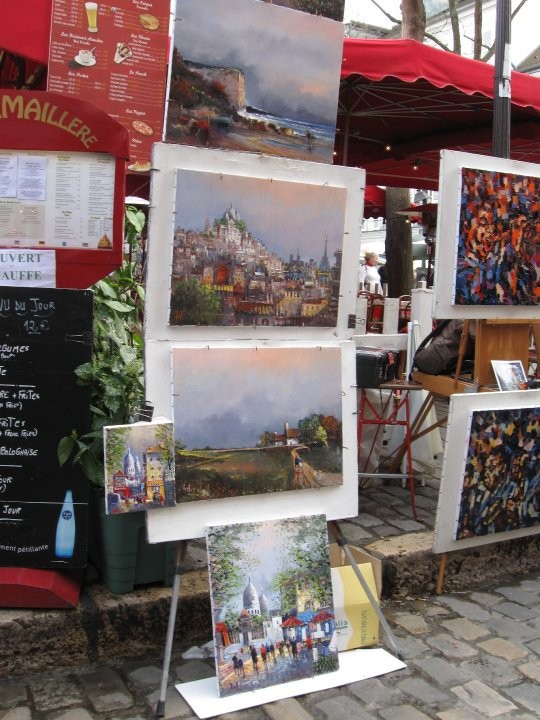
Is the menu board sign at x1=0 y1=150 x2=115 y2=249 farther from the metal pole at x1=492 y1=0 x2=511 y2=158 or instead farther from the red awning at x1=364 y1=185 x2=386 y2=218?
the red awning at x1=364 y1=185 x2=386 y2=218

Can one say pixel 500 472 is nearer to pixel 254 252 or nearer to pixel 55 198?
pixel 254 252

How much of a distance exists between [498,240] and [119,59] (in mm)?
2170

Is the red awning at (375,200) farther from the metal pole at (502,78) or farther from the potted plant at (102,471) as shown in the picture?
the potted plant at (102,471)

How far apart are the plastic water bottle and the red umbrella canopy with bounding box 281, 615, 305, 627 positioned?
89cm

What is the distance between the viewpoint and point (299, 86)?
10.9 feet

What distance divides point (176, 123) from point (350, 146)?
4957mm

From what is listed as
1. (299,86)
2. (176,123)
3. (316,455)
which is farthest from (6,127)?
(316,455)

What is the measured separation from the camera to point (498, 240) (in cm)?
368

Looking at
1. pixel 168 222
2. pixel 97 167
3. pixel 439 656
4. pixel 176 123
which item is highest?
pixel 176 123

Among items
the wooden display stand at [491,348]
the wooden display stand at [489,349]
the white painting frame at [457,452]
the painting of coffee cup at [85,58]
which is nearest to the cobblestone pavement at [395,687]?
the white painting frame at [457,452]

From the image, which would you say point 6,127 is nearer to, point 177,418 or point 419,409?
point 177,418

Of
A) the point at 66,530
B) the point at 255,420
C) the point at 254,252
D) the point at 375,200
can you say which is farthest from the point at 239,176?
the point at 375,200

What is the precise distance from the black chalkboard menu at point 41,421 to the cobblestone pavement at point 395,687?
18.6 inches

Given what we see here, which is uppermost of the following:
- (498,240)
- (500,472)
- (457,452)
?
(498,240)
